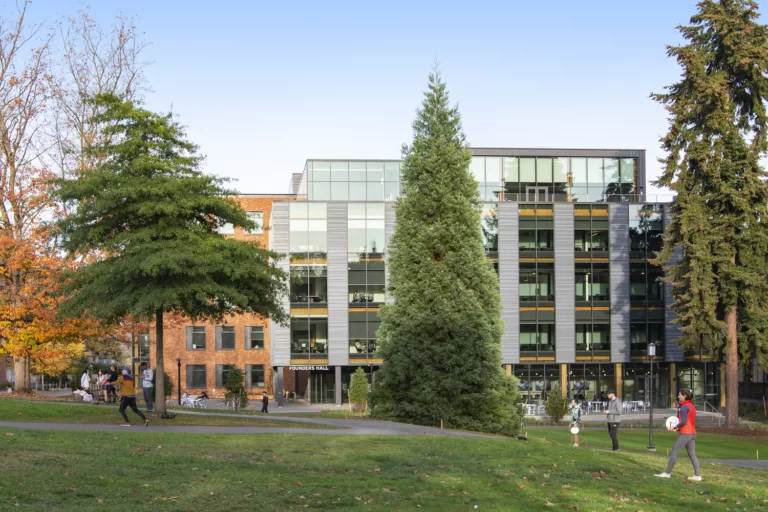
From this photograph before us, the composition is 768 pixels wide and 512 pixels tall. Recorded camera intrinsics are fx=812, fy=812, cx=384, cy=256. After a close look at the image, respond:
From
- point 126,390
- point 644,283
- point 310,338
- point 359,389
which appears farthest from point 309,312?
point 126,390

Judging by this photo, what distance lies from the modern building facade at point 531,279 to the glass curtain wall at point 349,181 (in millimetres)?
81

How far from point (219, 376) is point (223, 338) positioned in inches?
128

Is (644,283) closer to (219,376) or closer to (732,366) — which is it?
(732,366)

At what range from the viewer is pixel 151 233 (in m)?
23.4

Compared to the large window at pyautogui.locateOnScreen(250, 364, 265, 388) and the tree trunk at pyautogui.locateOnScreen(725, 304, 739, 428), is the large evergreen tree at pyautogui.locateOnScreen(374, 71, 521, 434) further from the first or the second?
the large window at pyautogui.locateOnScreen(250, 364, 265, 388)

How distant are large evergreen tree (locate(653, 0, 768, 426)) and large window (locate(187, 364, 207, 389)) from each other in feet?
133

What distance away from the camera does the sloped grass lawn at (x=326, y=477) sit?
1180cm

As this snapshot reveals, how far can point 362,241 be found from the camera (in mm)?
55875

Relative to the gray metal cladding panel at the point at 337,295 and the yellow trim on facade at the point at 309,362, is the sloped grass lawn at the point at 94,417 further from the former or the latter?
the gray metal cladding panel at the point at 337,295

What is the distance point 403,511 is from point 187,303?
13.6 m

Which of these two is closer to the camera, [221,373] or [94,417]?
[94,417]

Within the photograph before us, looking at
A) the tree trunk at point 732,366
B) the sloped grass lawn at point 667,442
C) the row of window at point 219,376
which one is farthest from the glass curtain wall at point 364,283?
the tree trunk at point 732,366

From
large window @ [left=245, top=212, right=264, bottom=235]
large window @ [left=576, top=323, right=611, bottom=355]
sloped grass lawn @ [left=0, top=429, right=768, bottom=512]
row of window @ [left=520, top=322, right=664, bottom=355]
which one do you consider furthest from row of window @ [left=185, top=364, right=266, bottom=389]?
sloped grass lawn @ [left=0, top=429, right=768, bottom=512]

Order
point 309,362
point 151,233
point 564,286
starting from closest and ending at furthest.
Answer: point 151,233
point 309,362
point 564,286
